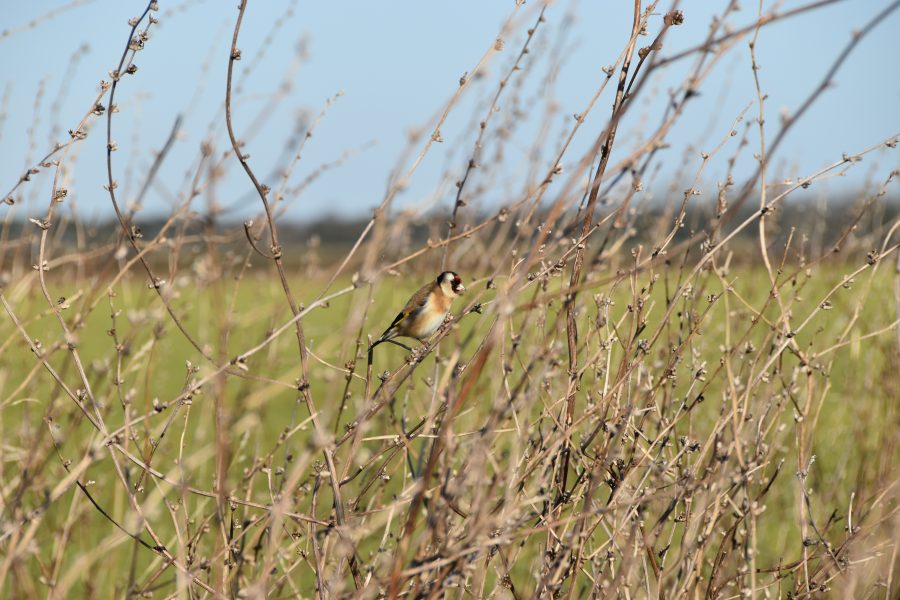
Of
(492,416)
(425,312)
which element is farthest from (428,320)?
(492,416)

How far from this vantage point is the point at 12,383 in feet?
20.1

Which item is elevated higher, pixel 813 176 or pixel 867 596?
pixel 813 176

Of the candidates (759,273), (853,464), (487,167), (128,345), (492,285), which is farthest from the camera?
(759,273)

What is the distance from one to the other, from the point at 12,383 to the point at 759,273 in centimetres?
589

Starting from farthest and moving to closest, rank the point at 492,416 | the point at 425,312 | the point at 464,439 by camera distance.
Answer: the point at 425,312
the point at 464,439
the point at 492,416

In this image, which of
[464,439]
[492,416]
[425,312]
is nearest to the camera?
[492,416]

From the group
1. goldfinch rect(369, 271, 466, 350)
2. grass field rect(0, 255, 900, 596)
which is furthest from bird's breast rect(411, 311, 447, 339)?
grass field rect(0, 255, 900, 596)

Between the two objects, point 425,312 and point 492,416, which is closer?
point 492,416

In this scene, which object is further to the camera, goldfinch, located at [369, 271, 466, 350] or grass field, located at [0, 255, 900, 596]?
goldfinch, located at [369, 271, 466, 350]

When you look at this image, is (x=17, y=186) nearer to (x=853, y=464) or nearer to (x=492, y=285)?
(x=492, y=285)

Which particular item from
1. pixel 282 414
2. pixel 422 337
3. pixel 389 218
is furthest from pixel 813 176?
pixel 282 414

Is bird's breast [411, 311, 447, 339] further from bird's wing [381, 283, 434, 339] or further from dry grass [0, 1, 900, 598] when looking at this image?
dry grass [0, 1, 900, 598]

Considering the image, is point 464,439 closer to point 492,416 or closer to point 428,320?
point 492,416

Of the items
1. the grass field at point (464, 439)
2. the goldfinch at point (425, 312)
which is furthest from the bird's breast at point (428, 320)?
the grass field at point (464, 439)
